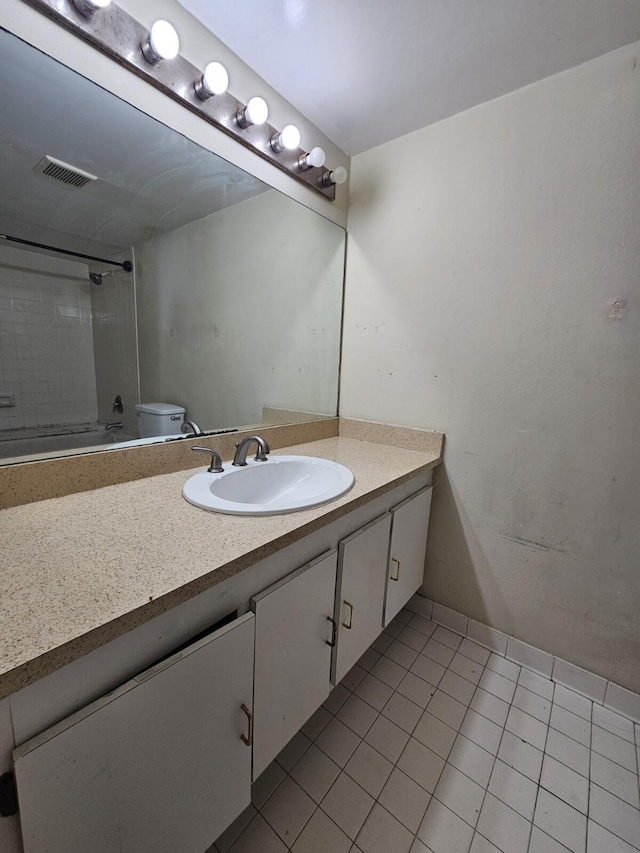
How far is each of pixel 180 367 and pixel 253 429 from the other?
361 millimetres

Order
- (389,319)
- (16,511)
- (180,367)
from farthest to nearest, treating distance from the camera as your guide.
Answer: (389,319) < (180,367) < (16,511)

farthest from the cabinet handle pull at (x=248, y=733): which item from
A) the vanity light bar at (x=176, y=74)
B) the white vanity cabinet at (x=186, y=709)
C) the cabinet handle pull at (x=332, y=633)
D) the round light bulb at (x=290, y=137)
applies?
the round light bulb at (x=290, y=137)

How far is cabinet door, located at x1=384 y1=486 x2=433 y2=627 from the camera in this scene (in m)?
1.26

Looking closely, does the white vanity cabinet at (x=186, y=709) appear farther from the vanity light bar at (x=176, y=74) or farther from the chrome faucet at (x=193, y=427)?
the vanity light bar at (x=176, y=74)

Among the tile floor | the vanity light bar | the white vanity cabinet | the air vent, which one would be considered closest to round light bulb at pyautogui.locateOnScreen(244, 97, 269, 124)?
the vanity light bar

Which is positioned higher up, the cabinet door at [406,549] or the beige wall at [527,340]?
the beige wall at [527,340]

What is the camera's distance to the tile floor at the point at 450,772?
852mm

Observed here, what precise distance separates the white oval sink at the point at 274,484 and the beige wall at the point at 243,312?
0.87 ft

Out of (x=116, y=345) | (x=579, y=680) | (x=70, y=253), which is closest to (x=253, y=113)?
(x=70, y=253)

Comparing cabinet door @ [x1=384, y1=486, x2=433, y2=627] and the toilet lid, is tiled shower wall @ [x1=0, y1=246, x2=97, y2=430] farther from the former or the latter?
cabinet door @ [x1=384, y1=486, x2=433, y2=627]

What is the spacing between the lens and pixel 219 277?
4.39 ft

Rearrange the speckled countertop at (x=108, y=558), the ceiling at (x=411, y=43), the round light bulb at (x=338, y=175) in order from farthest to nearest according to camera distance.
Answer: the round light bulb at (x=338, y=175) → the ceiling at (x=411, y=43) → the speckled countertop at (x=108, y=558)

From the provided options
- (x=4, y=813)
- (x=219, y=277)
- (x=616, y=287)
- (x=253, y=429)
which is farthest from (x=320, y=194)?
(x=4, y=813)

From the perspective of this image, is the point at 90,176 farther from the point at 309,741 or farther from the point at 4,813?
the point at 309,741
